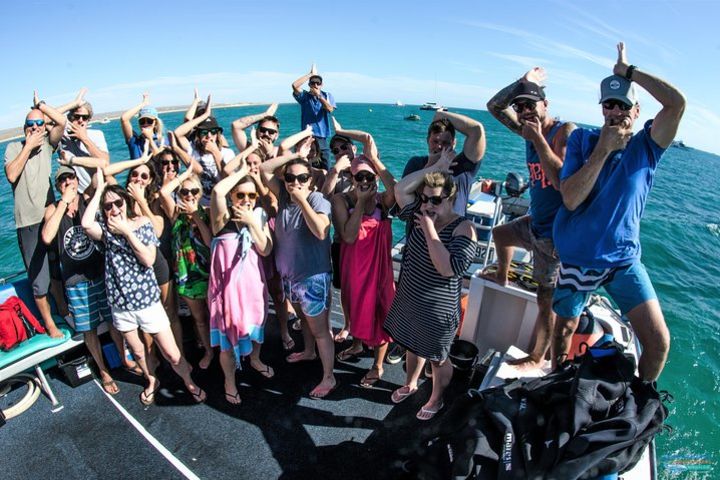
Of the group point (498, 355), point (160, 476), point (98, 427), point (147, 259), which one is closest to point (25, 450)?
point (98, 427)

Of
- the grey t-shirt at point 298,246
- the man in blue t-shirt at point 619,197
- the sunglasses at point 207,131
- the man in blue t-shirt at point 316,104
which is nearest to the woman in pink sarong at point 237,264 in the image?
the grey t-shirt at point 298,246

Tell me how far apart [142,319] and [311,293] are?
4.27ft

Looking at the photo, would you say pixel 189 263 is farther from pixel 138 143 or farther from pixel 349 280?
pixel 138 143

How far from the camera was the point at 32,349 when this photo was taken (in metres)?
3.04

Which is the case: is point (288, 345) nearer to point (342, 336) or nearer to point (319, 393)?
point (342, 336)

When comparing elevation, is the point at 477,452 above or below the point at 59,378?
above

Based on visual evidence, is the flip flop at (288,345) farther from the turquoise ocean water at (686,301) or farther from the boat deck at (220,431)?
the turquoise ocean water at (686,301)

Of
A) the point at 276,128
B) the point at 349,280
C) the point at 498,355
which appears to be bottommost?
the point at 498,355

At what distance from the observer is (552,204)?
2.60m

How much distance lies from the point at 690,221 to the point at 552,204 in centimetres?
2362

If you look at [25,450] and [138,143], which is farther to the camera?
[138,143]

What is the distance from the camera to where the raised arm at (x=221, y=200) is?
256 centimetres

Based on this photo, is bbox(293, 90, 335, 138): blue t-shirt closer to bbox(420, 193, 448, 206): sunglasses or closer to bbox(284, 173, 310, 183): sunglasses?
bbox(284, 173, 310, 183): sunglasses

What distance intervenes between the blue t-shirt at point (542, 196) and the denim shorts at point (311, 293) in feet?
5.30
